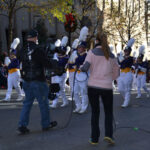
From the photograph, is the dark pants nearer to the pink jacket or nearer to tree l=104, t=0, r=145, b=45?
the pink jacket

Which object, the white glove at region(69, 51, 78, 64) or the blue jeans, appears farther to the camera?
the white glove at region(69, 51, 78, 64)

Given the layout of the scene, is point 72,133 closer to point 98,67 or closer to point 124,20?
point 98,67

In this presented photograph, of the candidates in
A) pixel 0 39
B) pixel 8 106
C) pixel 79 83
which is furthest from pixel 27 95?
pixel 0 39

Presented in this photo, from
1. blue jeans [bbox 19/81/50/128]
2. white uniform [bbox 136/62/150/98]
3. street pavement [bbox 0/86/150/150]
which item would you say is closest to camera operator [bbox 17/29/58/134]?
blue jeans [bbox 19/81/50/128]

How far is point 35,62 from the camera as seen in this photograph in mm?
6480

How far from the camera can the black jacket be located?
6461mm

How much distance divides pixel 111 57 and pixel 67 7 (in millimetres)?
15793

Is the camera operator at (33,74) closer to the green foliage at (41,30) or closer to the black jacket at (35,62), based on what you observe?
the black jacket at (35,62)

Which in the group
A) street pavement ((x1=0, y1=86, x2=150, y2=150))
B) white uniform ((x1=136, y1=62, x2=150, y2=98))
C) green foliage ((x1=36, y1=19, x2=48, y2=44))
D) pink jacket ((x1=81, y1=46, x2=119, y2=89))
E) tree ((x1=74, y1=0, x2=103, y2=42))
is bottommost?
street pavement ((x1=0, y1=86, x2=150, y2=150))

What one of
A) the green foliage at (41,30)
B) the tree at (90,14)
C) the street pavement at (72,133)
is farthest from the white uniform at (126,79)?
the green foliage at (41,30)

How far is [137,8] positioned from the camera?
34.2 metres

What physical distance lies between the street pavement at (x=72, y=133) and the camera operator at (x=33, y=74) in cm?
41

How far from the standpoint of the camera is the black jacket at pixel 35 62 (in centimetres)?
646

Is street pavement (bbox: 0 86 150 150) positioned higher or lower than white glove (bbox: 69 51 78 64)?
lower
